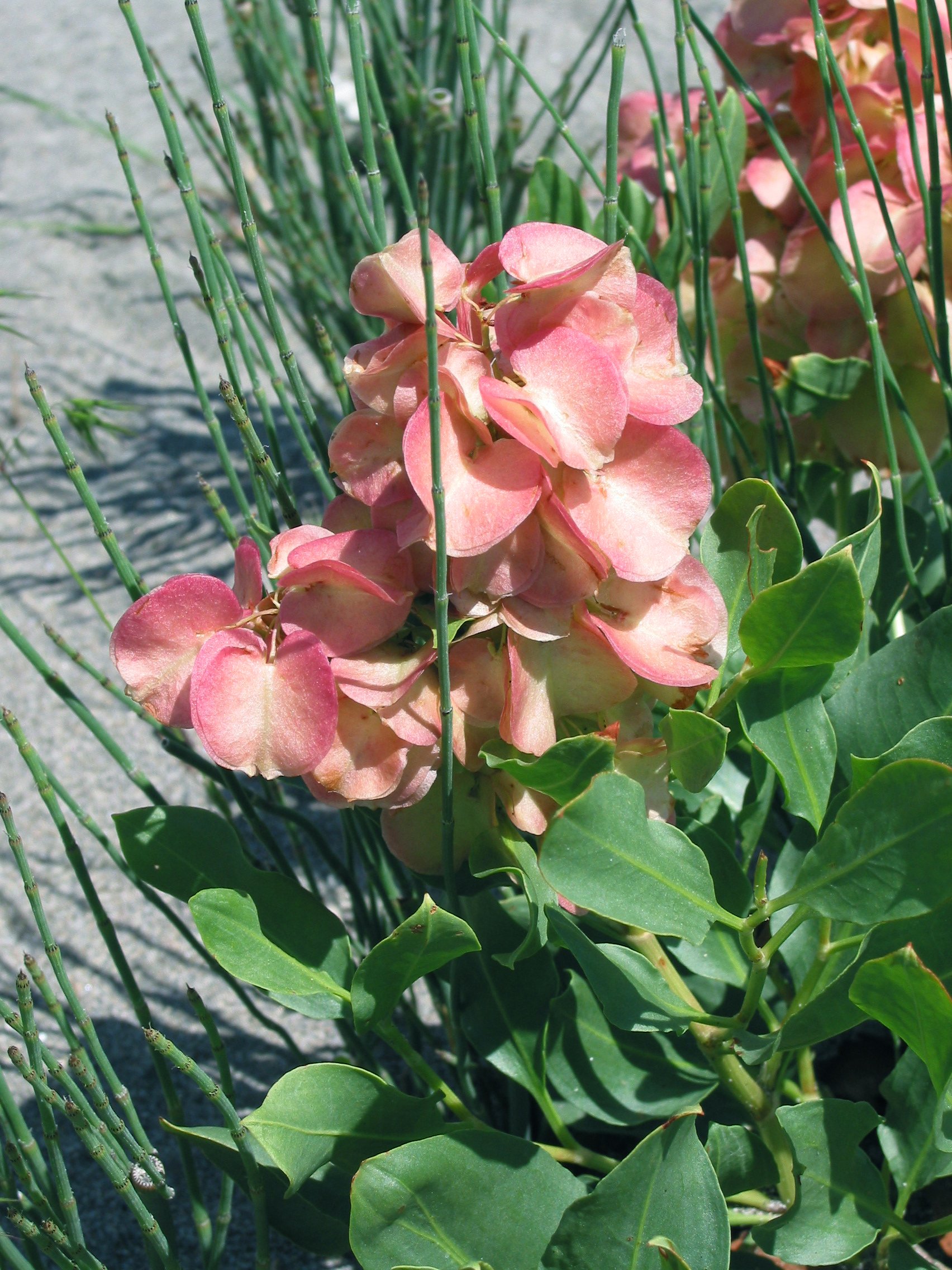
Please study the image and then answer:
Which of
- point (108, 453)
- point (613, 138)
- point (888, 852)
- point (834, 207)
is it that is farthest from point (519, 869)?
point (108, 453)

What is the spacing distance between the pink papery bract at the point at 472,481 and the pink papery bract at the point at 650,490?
3 cm

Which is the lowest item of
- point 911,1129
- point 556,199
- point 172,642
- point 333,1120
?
point 911,1129

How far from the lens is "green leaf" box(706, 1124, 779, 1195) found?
563mm

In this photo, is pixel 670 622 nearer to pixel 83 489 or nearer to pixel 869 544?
pixel 869 544

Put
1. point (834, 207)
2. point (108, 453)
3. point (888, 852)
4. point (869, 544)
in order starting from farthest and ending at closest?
point (108, 453) → point (834, 207) → point (869, 544) → point (888, 852)

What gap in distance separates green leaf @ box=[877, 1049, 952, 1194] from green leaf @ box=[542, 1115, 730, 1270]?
0.49ft

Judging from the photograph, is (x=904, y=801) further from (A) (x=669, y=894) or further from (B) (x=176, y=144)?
(B) (x=176, y=144)

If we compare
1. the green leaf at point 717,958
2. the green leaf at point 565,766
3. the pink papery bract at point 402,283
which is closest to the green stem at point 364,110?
the pink papery bract at point 402,283

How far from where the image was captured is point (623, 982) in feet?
1.63

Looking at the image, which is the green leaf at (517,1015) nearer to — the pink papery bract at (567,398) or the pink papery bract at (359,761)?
the pink papery bract at (359,761)

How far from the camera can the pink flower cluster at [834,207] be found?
717 mm

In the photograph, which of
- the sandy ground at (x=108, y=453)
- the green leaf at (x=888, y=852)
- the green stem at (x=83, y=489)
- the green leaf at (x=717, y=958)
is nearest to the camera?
the green leaf at (x=888, y=852)

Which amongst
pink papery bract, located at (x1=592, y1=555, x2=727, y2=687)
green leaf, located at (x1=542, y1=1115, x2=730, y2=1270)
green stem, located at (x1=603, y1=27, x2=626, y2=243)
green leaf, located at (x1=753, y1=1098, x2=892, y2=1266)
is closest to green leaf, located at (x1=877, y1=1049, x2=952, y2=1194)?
green leaf, located at (x1=753, y1=1098, x2=892, y2=1266)

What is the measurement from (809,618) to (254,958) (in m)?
0.30
